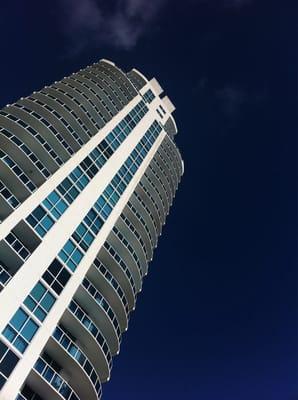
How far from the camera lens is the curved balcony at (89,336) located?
3788 cm

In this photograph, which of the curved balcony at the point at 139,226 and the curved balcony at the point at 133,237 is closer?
the curved balcony at the point at 133,237

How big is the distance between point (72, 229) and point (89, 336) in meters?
9.90

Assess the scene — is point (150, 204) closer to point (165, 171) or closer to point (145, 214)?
point (145, 214)

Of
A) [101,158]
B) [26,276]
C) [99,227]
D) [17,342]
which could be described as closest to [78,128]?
[101,158]

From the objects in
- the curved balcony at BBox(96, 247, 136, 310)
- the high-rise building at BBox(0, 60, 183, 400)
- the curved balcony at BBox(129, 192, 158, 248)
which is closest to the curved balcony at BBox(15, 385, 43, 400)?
the high-rise building at BBox(0, 60, 183, 400)

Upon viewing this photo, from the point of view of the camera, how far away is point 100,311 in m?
42.0

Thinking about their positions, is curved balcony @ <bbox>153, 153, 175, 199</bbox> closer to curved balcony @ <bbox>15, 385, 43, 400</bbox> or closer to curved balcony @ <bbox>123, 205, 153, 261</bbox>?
curved balcony @ <bbox>123, 205, 153, 261</bbox>

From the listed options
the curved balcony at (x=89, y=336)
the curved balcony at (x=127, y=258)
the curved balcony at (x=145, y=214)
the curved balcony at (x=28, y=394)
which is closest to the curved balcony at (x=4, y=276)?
the curved balcony at (x=89, y=336)

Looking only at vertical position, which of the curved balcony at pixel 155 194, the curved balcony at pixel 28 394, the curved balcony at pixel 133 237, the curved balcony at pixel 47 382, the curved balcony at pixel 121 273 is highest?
the curved balcony at pixel 155 194

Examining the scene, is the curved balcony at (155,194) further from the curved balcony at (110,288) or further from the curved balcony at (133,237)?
the curved balcony at (110,288)

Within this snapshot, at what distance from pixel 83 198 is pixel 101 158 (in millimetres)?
9195

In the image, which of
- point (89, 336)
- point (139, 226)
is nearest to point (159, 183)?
point (139, 226)

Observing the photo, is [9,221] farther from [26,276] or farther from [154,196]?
[154,196]

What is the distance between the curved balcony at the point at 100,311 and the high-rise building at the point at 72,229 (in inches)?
4.7
